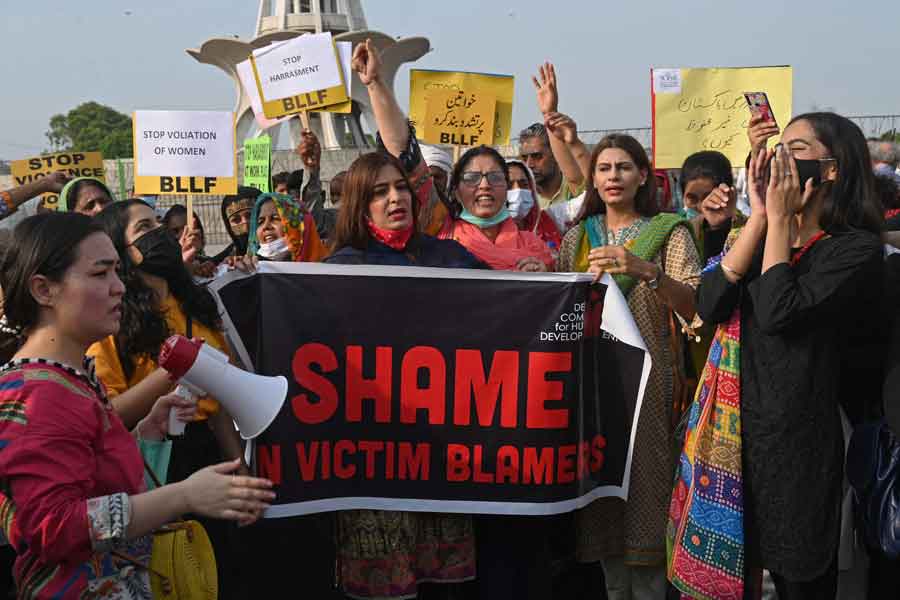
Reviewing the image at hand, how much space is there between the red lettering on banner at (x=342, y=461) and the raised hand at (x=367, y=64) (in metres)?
1.78

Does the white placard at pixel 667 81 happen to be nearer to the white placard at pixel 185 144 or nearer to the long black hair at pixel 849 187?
the long black hair at pixel 849 187

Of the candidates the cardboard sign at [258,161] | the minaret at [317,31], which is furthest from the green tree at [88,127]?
the cardboard sign at [258,161]

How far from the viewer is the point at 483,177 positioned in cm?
425

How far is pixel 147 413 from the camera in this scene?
280 cm

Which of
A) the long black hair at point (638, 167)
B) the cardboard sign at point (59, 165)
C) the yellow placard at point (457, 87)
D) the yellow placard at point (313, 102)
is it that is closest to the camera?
the long black hair at point (638, 167)

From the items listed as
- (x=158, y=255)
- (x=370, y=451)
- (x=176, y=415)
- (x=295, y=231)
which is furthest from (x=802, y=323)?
(x=295, y=231)

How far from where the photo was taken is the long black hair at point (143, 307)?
10.9 ft

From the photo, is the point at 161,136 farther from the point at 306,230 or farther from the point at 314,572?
the point at 314,572

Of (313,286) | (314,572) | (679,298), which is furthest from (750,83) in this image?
(314,572)

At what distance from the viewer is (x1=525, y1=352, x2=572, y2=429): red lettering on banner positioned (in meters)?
3.38

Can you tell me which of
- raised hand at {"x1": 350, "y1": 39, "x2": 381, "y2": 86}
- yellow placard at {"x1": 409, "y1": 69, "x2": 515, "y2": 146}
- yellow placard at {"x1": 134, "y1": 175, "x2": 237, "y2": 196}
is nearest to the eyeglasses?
raised hand at {"x1": 350, "y1": 39, "x2": 381, "y2": 86}

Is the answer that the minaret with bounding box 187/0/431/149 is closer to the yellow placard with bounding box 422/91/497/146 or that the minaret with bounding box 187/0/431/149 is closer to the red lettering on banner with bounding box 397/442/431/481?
the yellow placard with bounding box 422/91/497/146

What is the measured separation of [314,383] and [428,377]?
43 cm

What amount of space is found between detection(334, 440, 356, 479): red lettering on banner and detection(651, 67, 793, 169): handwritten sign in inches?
109
